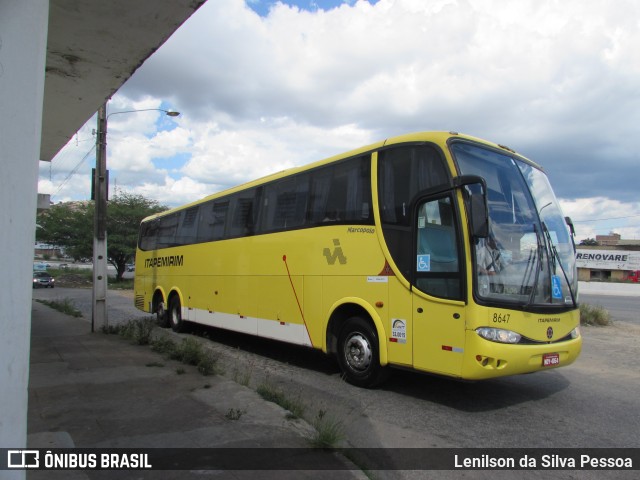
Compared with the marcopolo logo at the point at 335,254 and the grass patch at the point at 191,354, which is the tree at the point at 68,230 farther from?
the marcopolo logo at the point at 335,254

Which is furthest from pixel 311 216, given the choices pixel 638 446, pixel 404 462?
pixel 638 446

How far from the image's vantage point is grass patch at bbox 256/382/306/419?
508 centimetres

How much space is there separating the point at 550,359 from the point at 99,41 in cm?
697

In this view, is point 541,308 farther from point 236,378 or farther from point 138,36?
point 138,36

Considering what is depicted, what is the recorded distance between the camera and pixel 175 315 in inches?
537

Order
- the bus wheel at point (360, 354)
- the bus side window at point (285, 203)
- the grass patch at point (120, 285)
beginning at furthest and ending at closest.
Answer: the grass patch at point (120, 285) → the bus side window at point (285, 203) → the bus wheel at point (360, 354)

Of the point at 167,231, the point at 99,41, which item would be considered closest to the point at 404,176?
the point at 99,41

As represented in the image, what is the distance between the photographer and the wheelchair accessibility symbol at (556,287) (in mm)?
5934

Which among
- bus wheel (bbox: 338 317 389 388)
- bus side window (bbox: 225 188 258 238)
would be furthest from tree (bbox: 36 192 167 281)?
bus wheel (bbox: 338 317 389 388)

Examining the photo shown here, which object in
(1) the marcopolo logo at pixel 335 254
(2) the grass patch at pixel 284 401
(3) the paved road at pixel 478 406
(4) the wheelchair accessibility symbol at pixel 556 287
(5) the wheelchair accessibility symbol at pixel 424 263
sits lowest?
(3) the paved road at pixel 478 406

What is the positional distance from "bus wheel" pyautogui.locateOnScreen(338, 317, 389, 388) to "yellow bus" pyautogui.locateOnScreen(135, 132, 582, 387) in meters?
0.02

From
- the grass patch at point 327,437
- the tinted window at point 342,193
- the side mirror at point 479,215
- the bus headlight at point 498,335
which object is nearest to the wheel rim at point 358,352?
the tinted window at point 342,193

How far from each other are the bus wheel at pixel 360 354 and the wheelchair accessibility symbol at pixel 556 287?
2.43 m

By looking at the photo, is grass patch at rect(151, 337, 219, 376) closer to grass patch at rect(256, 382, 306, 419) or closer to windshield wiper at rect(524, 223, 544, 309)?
grass patch at rect(256, 382, 306, 419)
